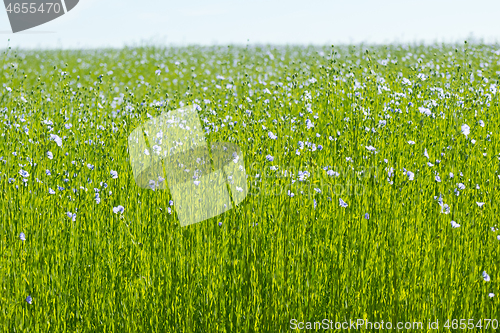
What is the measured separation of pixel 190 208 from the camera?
3.18m

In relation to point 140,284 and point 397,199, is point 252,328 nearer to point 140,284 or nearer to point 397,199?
point 140,284

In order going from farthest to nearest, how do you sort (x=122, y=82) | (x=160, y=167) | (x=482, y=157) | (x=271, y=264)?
(x=122, y=82) → (x=482, y=157) → (x=160, y=167) → (x=271, y=264)

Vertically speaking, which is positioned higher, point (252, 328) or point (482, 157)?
point (482, 157)

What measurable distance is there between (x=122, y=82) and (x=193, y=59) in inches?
165

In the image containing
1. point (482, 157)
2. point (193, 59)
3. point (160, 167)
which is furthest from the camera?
point (193, 59)

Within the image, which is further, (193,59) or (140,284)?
(193,59)

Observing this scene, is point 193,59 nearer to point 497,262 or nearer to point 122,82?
point 122,82

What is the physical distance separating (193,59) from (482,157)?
1237 cm

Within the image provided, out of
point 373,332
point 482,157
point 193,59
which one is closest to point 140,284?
point 373,332

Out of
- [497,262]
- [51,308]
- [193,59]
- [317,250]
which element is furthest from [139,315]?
[193,59]

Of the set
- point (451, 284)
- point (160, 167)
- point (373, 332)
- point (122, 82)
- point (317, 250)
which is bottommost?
point (373, 332)

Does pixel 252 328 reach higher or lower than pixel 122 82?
lower

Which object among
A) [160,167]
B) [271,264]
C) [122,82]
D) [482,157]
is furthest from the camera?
[122,82]

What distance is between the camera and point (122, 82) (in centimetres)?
1172
